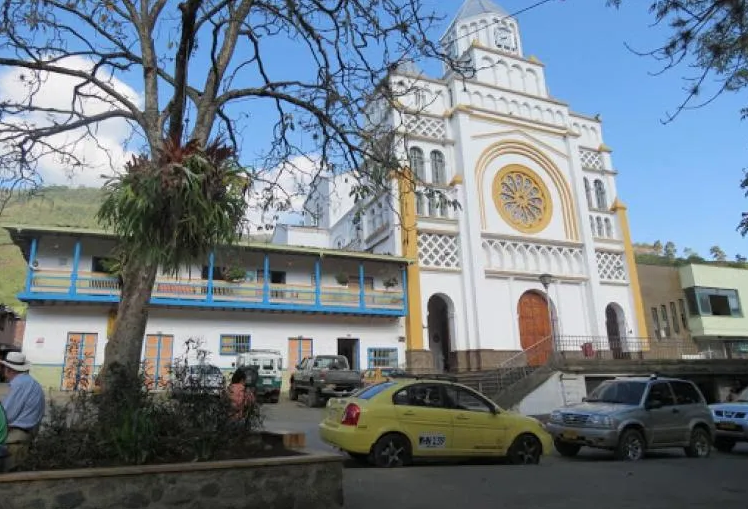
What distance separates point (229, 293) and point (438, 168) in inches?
491

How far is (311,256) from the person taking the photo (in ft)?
84.4

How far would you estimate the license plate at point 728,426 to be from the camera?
12.9 meters

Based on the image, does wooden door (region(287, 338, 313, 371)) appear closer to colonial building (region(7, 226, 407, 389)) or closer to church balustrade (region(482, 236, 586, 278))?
colonial building (region(7, 226, 407, 389))

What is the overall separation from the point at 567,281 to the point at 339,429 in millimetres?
23931

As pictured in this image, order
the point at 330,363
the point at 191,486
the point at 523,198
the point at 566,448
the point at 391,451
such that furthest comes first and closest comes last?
1. the point at 523,198
2. the point at 330,363
3. the point at 566,448
4. the point at 391,451
5. the point at 191,486

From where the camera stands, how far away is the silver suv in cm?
1069

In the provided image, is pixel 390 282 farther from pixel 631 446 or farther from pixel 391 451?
pixel 391 451

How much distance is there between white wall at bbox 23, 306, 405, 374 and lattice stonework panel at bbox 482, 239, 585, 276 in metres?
6.09

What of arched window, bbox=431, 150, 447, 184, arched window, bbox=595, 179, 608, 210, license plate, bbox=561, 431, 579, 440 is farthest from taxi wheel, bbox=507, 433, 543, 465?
arched window, bbox=595, 179, 608, 210

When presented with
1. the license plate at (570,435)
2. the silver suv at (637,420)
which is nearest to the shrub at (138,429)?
the license plate at (570,435)

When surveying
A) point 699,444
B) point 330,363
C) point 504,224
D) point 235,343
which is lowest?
point 699,444

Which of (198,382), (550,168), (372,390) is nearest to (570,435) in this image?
(372,390)

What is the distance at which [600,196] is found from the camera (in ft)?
111

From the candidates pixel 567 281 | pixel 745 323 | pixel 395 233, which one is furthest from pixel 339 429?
pixel 745 323
